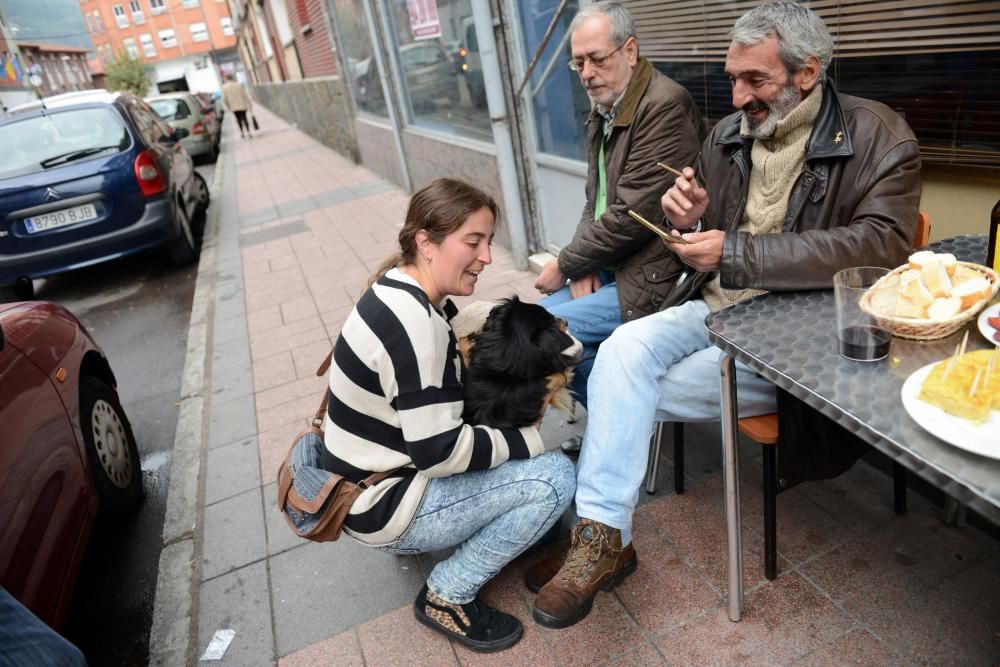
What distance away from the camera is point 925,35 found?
2.02 metres

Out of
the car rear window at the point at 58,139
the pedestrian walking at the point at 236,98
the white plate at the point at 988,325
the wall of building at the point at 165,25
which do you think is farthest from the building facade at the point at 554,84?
the wall of building at the point at 165,25

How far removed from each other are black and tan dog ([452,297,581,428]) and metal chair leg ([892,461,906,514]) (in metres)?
1.17

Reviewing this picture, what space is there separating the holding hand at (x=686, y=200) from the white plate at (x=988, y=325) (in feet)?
2.81

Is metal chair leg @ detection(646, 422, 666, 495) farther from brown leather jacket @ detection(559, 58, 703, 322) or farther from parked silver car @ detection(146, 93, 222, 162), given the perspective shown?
parked silver car @ detection(146, 93, 222, 162)

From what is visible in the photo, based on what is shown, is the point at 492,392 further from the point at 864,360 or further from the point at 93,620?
the point at 93,620

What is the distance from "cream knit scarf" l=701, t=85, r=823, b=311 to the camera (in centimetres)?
189

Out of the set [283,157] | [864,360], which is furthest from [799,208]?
[283,157]

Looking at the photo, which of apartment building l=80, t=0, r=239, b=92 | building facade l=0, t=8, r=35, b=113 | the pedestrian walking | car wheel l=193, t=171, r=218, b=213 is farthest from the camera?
apartment building l=80, t=0, r=239, b=92

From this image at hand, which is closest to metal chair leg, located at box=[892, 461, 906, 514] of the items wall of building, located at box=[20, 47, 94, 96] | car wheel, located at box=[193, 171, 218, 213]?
car wheel, located at box=[193, 171, 218, 213]

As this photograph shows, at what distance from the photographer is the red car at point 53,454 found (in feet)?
6.69

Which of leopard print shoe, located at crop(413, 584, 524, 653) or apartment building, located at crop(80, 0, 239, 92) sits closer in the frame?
leopard print shoe, located at crop(413, 584, 524, 653)

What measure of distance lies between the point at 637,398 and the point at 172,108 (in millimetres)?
15842

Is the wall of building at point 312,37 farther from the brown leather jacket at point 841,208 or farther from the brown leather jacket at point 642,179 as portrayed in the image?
the brown leather jacket at point 841,208

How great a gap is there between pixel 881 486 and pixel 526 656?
4.49ft
